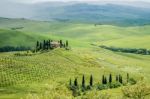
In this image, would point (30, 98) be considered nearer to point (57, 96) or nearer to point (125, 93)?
point (57, 96)

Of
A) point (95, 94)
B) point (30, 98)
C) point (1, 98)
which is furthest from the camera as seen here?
point (1, 98)

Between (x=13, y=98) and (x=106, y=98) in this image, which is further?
(x=13, y=98)

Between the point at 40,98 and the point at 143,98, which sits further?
the point at 143,98

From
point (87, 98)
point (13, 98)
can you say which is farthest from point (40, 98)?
point (13, 98)

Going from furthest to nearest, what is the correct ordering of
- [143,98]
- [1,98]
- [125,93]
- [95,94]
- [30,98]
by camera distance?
1. [1,98]
2. [125,93]
3. [143,98]
4. [95,94]
5. [30,98]

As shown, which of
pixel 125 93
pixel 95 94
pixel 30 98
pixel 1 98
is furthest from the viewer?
pixel 1 98

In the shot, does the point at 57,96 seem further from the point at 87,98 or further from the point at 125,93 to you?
the point at 125,93

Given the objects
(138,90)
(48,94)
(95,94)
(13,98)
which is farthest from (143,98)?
(13,98)

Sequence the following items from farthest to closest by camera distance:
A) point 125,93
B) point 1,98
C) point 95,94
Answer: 1. point 1,98
2. point 125,93
3. point 95,94

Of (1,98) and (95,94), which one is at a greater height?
(95,94)
